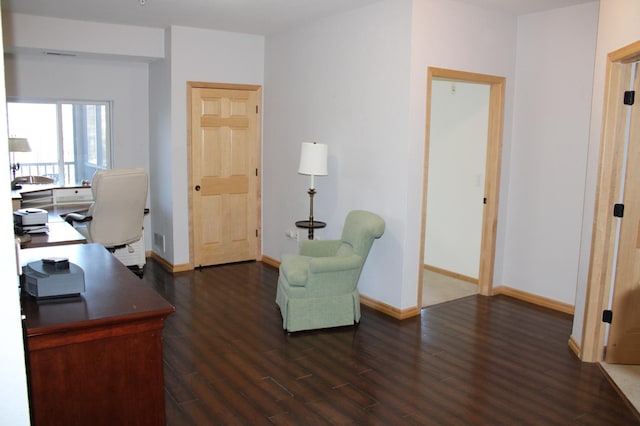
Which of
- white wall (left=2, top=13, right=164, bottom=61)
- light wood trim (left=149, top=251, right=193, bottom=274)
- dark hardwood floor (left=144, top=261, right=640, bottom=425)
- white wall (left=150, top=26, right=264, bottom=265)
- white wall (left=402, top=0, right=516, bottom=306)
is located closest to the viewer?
dark hardwood floor (left=144, top=261, right=640, bottom=425)

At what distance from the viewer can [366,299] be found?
4.78m

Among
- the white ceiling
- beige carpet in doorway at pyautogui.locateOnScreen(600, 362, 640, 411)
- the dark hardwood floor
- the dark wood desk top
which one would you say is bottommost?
the dark hardwood floor

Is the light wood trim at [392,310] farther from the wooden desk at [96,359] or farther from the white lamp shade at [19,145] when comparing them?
the white lamp shade at [19,145]

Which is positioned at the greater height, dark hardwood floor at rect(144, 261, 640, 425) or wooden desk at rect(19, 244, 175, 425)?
wooden desk at rect(19, 244, 175, 425)

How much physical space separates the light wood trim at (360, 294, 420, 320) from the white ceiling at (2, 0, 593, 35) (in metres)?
2.59

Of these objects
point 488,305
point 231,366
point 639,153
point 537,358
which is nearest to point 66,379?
point 231,366

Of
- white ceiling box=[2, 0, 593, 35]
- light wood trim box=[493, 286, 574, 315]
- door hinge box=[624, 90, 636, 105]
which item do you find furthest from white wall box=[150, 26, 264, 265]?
door hinge box=[624, 90, 636, 105]

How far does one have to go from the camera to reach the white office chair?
479 cm

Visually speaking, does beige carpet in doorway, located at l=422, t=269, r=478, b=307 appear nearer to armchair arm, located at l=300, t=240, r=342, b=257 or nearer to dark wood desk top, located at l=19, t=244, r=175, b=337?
armchair arm, located at l=300, t=240, r=342, b=257

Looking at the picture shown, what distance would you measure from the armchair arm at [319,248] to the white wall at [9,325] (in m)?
3.28

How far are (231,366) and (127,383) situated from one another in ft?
4.85

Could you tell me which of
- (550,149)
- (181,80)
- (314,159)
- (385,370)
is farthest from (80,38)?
(550,149)

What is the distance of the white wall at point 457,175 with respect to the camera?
541 cm

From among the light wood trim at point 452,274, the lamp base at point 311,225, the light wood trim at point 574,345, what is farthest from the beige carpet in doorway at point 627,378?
the lamp base at point 311,225
